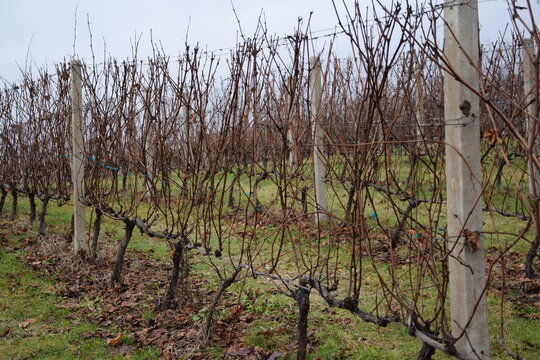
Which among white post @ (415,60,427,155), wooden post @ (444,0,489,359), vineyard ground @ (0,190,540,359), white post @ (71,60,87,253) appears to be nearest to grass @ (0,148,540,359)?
vineyard ground @ (0,190,540,359)

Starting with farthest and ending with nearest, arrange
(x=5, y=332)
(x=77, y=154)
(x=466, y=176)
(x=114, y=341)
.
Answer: (x=77, y=154)
(x=5, y=332)
(x=114, y=341)
(x=466, y=176)

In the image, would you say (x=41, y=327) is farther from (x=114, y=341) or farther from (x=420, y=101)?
(x=420, y=101)

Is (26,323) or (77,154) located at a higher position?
(77,154)

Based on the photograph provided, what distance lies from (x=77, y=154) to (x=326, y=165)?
3.72 meters

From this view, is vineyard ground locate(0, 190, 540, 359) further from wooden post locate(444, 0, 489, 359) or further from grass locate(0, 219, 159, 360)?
wooden post locate(444, 0, 489, 359)

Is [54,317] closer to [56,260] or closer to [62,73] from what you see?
[56,260]

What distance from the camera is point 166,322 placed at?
417 cm

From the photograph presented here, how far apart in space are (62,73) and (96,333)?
4.04 m

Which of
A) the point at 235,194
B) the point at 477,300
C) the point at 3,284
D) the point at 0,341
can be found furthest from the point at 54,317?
the point at 235,194

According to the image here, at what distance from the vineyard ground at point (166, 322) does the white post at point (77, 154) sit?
51 cm

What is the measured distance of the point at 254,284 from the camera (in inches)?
206

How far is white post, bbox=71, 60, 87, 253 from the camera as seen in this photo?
6258 mm

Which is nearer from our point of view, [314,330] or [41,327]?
[314,330]

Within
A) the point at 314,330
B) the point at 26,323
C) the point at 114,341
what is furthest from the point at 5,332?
the point at 314,330
